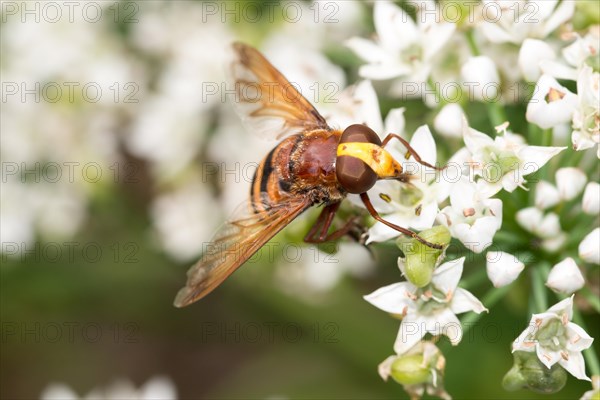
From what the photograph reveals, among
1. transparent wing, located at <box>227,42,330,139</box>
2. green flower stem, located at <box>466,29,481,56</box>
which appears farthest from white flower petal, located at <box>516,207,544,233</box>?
transparent wing, located at <box>227,42,330,139</box>

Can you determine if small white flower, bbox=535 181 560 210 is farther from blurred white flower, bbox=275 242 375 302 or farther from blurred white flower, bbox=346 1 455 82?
blurred white flower, bbox=275 242 375 302

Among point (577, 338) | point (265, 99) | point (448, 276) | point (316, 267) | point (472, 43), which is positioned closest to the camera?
point (577, 338)

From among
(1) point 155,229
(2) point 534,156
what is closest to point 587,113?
(2) point 534,156

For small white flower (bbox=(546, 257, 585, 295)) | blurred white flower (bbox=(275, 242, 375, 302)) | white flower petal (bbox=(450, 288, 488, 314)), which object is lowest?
blurred white flower (bbox=(275, 242, 375, 302))

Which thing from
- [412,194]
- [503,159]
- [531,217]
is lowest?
[531,217]

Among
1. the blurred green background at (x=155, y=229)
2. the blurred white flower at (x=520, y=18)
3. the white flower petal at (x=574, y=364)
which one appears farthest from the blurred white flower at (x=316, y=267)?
the white flower petal at (x=574, y=364)

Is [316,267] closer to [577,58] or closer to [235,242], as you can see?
[235,242]

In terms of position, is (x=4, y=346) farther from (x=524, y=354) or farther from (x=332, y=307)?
(x=524, y=354)

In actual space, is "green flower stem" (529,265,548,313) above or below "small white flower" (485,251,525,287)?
below
